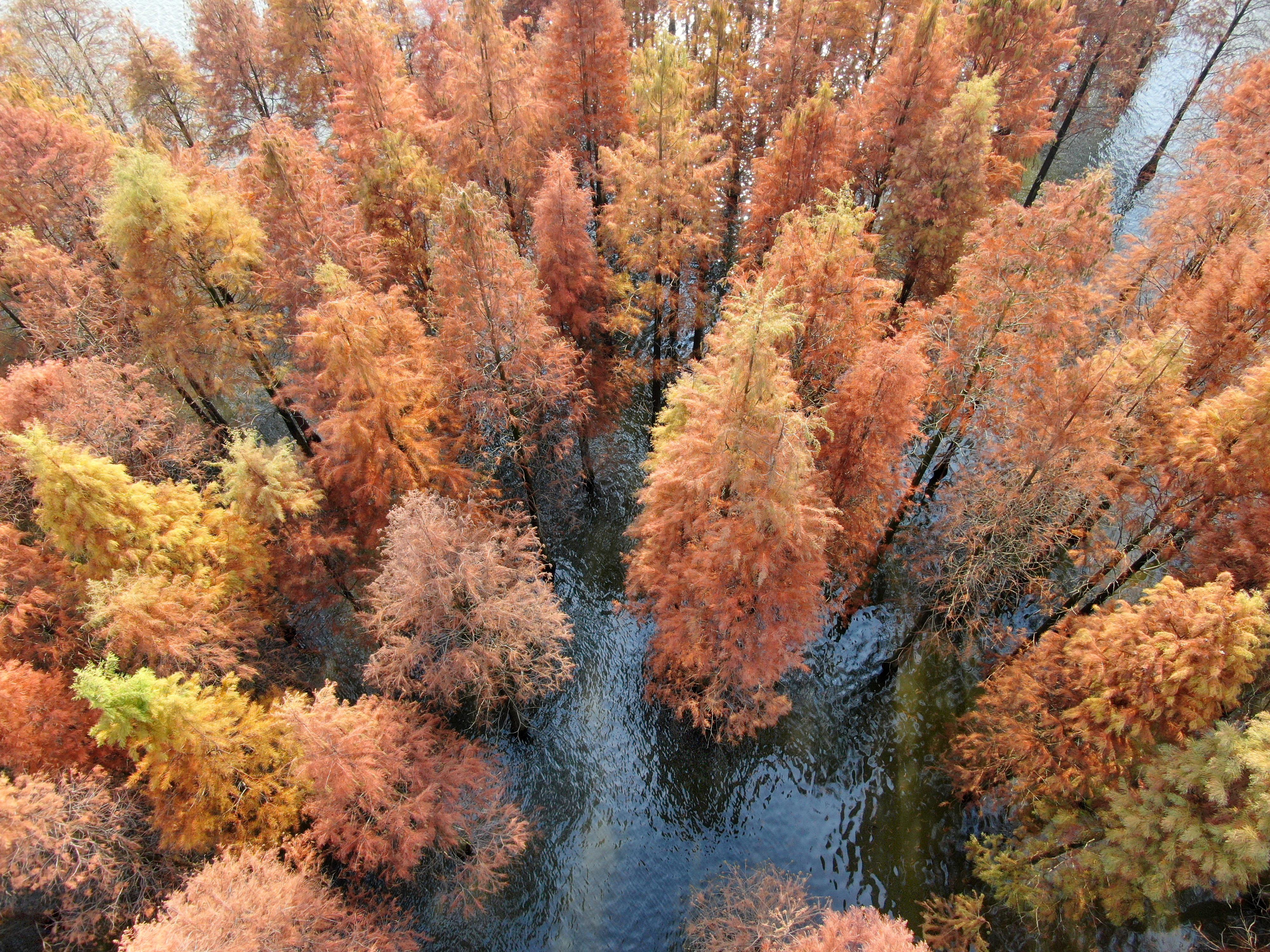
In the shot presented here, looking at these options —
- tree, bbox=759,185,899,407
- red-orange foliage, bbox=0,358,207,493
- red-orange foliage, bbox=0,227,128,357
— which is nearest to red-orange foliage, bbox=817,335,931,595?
tree, bbox=759,185,899,407

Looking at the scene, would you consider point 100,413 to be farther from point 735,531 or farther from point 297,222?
point 735,531

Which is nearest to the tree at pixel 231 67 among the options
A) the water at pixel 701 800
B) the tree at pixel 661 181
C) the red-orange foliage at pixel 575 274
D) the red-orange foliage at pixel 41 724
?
the red-orange foliage at pixel 575 274

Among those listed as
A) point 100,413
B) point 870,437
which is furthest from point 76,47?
point 870,437

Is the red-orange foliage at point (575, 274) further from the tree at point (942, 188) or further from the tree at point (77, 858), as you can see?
the tree at point (77, 858)

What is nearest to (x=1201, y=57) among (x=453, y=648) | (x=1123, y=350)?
(x=1123, y=350)

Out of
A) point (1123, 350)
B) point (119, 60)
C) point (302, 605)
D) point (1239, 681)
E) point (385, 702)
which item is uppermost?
point (119, 60)

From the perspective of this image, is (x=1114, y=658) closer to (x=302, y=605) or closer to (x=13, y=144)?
(x=302, y=605)
